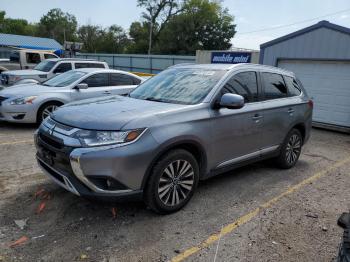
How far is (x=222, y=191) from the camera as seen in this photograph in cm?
458

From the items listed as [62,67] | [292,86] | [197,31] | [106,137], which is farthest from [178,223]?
[197,31]

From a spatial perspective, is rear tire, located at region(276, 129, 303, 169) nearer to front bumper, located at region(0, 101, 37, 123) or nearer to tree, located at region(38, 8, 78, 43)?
front bumper, located at region(0, 101, 37, 123)

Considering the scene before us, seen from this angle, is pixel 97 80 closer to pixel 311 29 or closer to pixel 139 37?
pixel 311 29

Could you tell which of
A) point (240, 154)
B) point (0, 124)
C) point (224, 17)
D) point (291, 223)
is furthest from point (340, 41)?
point (224, 17)

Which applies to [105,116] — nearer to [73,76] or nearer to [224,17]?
[73,76]

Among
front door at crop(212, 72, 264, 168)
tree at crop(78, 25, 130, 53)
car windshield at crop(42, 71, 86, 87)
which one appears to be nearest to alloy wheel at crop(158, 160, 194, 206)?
front door at crop(212, 72, 264, 168)

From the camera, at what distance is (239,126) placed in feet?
14.3

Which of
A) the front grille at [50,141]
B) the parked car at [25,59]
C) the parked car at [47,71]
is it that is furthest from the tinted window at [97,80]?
the parked car at [25,59]

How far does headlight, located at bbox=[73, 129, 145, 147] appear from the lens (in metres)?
3.21

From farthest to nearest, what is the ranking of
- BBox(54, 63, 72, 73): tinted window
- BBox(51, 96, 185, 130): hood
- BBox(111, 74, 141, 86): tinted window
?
BBox(54, 63, 72, 73): tinted window < BBox(111, 74, 141, 86): tinted window < BBox(51, 96, 185, 130): hood

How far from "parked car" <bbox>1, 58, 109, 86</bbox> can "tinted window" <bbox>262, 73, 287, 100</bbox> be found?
26.4 ft

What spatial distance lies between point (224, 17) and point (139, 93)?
54.7m

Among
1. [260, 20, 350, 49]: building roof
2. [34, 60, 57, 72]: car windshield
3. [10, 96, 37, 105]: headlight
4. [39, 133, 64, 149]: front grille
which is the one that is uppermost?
[260, 20, 350, 49]: building roof

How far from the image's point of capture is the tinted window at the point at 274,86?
5.03 metres
